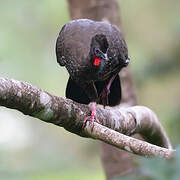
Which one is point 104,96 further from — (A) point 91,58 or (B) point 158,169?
(B) point 158,169

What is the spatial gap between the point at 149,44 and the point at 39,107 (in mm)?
7078

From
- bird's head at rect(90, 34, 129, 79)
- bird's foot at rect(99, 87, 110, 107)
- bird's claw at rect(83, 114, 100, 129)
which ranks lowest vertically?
bird's foot at rect(99, 87, 110, 107)

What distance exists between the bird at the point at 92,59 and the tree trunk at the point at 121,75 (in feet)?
1.96

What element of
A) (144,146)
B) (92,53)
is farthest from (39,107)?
(92,53)

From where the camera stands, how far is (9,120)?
11.2 metres

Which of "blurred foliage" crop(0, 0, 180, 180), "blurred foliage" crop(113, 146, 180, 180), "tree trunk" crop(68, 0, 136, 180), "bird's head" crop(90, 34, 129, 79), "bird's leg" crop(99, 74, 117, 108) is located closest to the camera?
"blurred foliage" crop(113, 146, 180, 180)

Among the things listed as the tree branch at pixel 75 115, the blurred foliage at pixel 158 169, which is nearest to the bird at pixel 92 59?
the tree branch at pixel 75 115

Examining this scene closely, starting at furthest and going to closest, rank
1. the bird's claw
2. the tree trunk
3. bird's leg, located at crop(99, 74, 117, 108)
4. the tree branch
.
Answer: the tree trunk, bird's leg, located at crop(99, 74, 117, 108), the bird's claw, the tree branch

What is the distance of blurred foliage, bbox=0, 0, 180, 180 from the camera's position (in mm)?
7578

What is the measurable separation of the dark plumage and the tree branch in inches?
19.6

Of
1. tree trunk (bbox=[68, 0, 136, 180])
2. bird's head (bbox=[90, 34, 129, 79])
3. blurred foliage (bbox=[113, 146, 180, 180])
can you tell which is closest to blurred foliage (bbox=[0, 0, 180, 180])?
tree trunk (bbox=[68, 0, 136, 180])

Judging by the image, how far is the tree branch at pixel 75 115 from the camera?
260 cm

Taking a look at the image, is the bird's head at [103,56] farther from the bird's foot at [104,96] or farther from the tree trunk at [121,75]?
the tree trunk at [121,75]

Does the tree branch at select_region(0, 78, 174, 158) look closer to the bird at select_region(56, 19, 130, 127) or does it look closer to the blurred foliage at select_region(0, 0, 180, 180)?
the bird at select_region(56, 19, 130, 127)
